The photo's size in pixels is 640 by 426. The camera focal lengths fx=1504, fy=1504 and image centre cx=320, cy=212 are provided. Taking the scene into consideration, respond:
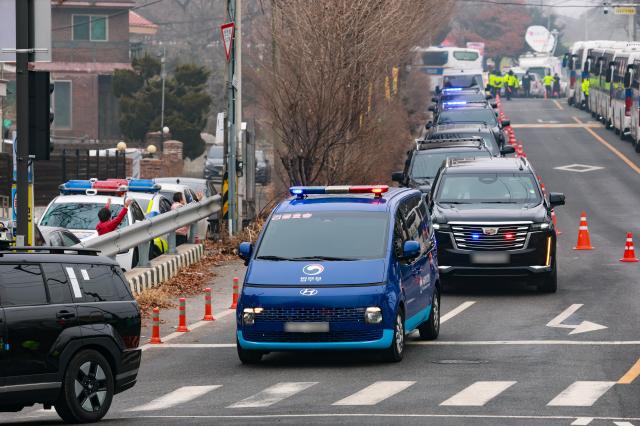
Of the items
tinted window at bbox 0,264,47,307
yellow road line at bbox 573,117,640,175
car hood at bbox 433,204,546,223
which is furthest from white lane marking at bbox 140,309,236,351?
yellow road line at bbox 573,117,640,175

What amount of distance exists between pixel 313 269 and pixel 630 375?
3296 mm

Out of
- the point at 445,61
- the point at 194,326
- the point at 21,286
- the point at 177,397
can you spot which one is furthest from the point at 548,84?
the point at 21,286

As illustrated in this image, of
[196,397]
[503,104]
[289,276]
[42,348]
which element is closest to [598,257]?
[289,276]

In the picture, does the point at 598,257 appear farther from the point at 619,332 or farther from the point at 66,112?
the point at 66,112

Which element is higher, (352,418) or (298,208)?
(298,208)

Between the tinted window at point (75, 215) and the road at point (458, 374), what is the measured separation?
17.1 feet

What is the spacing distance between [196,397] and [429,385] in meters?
2.16

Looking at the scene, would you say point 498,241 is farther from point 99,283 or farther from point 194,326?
point 99,283

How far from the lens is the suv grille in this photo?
69.3ft

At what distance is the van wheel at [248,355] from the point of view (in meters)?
15.3

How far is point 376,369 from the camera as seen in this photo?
49.6ft

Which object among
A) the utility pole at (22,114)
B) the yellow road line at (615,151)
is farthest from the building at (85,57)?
the utility pole at (22,114)

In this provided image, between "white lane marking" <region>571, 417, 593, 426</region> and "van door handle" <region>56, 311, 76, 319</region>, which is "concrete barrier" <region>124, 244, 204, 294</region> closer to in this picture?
"van door handle" <region>56, 311, 76, 319</region>

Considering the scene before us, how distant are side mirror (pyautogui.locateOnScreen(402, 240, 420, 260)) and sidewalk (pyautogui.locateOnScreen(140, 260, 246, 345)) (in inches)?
139
